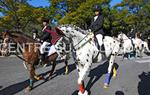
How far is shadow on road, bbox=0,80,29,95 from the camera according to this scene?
39.3ft

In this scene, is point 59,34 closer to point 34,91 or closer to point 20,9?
point 34,91

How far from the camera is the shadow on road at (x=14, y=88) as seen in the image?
12.0 meters

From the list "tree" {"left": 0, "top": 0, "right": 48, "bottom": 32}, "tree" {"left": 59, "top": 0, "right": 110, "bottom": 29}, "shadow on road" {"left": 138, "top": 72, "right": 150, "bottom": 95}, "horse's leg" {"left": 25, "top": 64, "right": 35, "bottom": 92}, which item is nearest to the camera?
"shadow on road" {"left": 138, "top": 72, "right": 150, "bottom": 95}

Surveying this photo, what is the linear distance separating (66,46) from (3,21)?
40092 millimetres

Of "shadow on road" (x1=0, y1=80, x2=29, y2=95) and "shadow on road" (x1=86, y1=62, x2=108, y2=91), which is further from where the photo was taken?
"shadow on road" (x1=86, y1=62, x2=108, y2=91)

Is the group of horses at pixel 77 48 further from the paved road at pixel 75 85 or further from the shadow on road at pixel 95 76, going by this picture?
the shadow on road at pixel 95 76

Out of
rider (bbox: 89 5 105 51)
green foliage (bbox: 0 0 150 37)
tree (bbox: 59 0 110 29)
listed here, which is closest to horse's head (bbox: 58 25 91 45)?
rider (bbox: 89 5 105 51)

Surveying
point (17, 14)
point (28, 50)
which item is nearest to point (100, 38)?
point (28, 50)

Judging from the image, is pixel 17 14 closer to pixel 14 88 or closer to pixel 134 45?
pixel 134 45

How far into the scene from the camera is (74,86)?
1291 cm

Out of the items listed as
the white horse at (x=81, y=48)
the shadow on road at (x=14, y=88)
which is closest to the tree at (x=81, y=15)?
the shadow on road at (x=14, y=88)

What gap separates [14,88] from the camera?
12805 millimetres

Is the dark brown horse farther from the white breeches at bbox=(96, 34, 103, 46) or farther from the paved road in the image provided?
the white breeches at bbox=(96, 34, 103, 46)

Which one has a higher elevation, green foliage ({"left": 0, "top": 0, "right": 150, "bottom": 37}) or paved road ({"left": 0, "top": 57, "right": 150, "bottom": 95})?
green foliage ({"left": 0, "top": 0, "right": 150, "bottom": 37})
